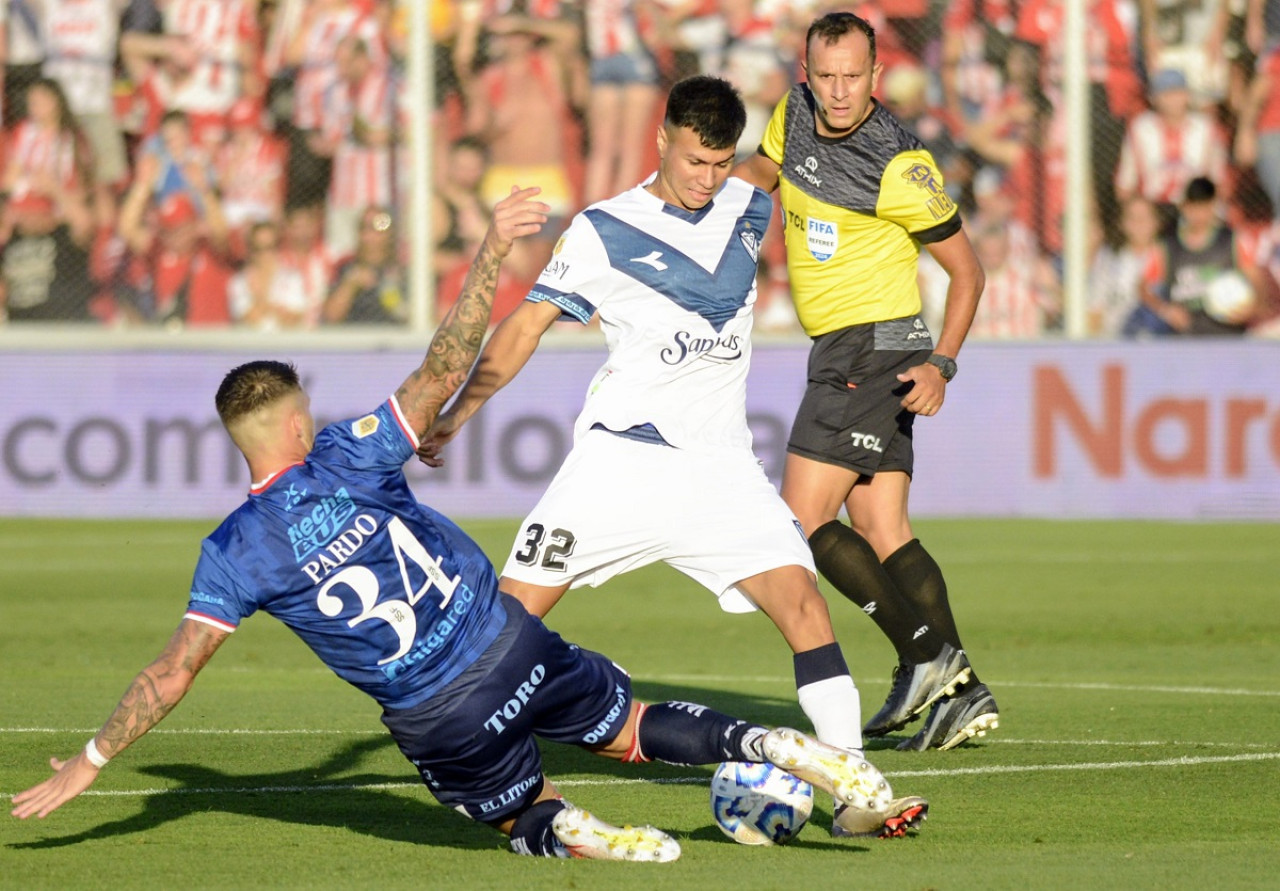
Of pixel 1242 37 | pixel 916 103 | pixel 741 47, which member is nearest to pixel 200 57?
pixel 741 47

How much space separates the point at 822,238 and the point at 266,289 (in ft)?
34.2

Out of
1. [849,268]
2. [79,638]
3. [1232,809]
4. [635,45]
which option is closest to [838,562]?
[849,268]

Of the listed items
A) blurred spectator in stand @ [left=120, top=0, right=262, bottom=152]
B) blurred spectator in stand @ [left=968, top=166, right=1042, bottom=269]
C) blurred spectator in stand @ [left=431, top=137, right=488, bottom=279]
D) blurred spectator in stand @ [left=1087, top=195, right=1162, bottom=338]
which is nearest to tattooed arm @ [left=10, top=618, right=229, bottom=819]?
blurred spectator in stand @ [left=431, top=137, right=488, bottom=279]

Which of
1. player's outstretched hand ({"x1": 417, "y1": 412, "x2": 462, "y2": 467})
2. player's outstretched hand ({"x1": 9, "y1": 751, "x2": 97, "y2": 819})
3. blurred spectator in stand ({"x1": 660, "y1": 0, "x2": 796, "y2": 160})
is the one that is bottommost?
player's outstretched hand ({"x1": 9, "y1": 751, "x2": 97, "y2": 819})

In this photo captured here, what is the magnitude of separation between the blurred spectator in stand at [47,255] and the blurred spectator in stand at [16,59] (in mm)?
701

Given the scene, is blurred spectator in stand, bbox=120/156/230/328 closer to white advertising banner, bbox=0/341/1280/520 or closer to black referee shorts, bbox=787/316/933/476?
white advertising banner, bbox=0/341/1280/520

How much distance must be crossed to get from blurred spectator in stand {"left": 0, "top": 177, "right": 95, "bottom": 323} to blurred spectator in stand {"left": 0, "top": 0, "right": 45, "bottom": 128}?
701 millimetres

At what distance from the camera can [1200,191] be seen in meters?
15.0

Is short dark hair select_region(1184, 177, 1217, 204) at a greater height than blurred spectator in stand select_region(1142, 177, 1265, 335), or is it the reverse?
short dark hair select_region(1184, 177, 1217, 204)

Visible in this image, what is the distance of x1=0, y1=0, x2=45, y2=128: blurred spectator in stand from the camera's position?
16359 mm

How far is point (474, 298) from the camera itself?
194 inches

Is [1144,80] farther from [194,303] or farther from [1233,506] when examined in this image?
[194,303]

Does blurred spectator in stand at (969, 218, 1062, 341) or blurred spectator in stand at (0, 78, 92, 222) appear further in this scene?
blurred spectator in stand at (0, 78, 92, 222)

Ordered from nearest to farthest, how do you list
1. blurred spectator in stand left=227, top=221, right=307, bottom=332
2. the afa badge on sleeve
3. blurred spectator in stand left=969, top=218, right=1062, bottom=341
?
the afa badge on sleeve → blurred spectator in stand left=969, top=218, right=1062, bottom=341 → blurred spectator in stand left=227, top=221, right=307, bottom=332
